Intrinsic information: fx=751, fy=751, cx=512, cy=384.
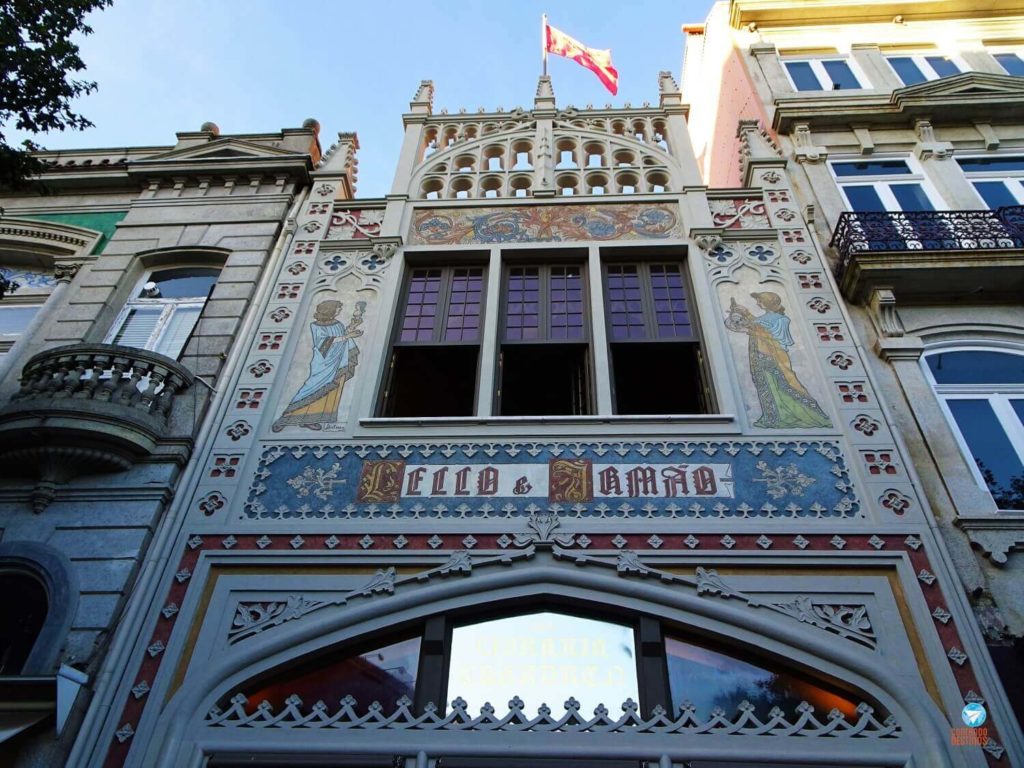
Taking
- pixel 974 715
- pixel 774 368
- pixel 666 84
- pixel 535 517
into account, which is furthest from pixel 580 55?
pixel 974 715

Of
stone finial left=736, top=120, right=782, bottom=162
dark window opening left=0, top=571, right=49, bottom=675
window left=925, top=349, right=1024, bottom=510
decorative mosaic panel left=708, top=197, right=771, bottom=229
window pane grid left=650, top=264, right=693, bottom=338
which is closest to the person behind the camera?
dark window opening left=0, top=571, right=49, bottom=675

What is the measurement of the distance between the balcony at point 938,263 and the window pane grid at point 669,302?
231 centimetres

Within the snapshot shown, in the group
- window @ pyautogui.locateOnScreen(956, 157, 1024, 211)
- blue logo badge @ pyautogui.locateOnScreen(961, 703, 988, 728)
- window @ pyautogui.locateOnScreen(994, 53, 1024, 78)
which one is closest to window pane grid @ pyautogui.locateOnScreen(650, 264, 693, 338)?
window @ pyautogui.locateOnScreen(956, 157, 1024, 211)

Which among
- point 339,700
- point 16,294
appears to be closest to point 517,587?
point 339,700

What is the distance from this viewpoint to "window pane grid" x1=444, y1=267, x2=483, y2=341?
1089cm

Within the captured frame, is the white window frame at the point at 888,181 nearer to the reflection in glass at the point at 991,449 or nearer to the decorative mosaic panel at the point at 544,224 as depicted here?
the decorative mosaic panel at the point at 544,224

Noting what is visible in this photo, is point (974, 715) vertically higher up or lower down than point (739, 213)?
lower down

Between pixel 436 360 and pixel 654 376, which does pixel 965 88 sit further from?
pixel 436 360

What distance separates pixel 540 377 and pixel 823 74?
436 inches

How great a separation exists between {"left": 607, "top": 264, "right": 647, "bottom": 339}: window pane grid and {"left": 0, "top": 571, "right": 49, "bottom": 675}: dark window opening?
7.57 metres

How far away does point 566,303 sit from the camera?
1126cm

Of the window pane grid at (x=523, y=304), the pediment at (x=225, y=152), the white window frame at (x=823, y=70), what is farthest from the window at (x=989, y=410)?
the pediment at (x=225, y=152)

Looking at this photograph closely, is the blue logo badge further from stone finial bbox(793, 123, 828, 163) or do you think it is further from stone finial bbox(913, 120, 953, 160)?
stone finial bbox(913, 120, 953, 160)

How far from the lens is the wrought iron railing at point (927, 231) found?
11.0 metres
